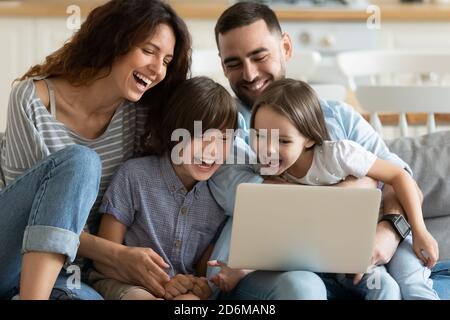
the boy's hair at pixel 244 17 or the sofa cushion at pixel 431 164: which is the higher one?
the boy's hair at pixel 244 17

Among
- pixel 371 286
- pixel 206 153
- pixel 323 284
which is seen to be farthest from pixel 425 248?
pixel 206 153

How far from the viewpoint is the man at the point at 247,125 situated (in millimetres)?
1660

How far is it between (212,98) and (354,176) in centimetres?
34

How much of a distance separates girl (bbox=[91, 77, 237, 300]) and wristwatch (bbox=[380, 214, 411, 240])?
35 centimetres

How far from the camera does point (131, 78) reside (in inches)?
72.9

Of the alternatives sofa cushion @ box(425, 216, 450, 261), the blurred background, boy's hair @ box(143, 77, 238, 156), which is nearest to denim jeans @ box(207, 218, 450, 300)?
sofa cushion @ box(425, 216, 450, 261)

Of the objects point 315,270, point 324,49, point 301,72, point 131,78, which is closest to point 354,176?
point 315,270

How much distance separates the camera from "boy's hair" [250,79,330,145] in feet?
6.03

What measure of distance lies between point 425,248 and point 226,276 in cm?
41

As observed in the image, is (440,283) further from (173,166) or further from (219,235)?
(173,166)

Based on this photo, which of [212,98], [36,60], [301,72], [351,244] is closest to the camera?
[351,244]

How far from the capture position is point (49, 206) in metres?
1.58

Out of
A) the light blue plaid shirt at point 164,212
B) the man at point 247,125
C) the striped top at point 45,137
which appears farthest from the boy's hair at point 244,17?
the light blue plaid shirt at point 164,212

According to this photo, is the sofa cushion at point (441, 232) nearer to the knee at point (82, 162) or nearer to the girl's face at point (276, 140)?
the girl's face at point (276, 140)
